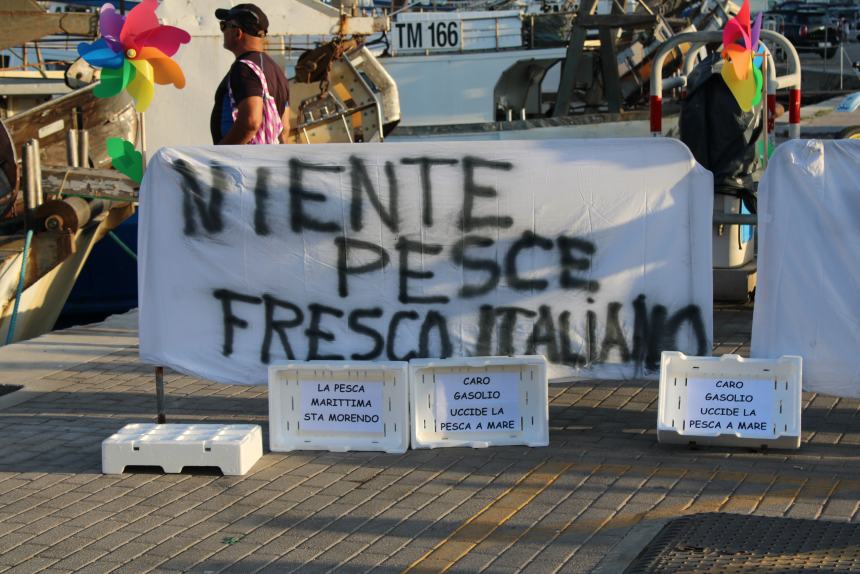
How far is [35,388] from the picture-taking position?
7.50 m

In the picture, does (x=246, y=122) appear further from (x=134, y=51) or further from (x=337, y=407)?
(x=337, y=407)

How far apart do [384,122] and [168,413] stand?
787 centimetres

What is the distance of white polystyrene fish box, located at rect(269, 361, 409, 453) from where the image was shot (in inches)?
239

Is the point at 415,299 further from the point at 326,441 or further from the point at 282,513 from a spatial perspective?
the point at 282,513

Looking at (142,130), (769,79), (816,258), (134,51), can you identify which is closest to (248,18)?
(134,51)

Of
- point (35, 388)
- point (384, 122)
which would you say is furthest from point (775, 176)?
point (384, 122)

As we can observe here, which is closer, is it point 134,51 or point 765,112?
point 134,51

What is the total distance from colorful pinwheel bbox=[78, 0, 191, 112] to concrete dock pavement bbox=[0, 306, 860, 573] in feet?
5.93

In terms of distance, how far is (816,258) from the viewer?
6.02 metres

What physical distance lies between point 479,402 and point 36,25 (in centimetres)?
852

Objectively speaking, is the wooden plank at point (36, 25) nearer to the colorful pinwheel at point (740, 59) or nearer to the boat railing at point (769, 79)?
the boat railing at point (769, 79)

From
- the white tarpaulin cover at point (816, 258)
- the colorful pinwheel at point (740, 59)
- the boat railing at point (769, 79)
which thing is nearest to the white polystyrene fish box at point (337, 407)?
the white tarpaulin cover at point (816, 258)

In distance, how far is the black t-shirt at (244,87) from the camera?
277 inches

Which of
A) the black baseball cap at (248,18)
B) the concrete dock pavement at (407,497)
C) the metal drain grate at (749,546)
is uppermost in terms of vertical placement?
the black baseball cap at (248,18)
